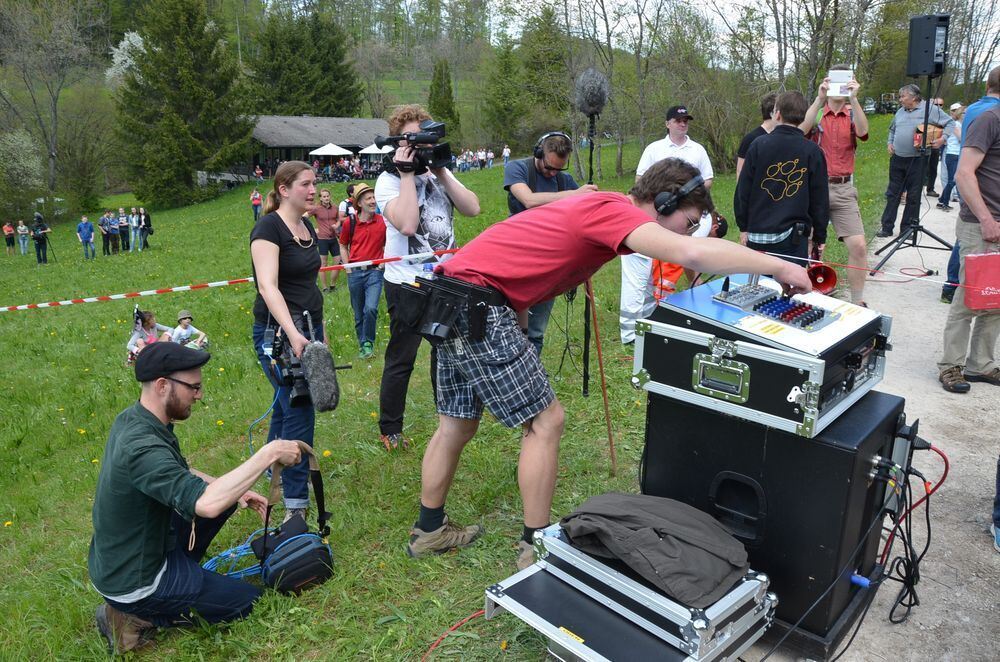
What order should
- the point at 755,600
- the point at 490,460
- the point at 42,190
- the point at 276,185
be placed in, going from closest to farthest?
the point at 755,600 → the point at 276,185 → the point at 490,460 → the point at 42,190

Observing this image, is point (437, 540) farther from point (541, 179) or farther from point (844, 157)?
point (844, 157)

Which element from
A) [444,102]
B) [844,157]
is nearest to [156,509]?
[844,157]

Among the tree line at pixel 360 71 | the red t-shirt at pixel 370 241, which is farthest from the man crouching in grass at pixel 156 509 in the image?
the tree line at pixel 360 71

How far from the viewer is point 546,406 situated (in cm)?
312

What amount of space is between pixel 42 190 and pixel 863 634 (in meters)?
48.1

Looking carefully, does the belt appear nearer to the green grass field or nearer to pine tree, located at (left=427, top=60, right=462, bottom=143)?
the green grass field

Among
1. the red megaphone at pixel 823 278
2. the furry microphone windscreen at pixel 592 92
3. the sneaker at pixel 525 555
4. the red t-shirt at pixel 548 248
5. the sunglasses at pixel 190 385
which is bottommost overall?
the sneaker at pixel 525 555

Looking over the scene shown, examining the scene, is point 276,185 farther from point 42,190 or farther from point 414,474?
point 42,190

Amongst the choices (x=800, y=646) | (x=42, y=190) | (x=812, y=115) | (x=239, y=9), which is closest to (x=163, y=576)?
(x=800, y=646)

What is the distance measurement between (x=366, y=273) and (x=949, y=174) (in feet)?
32.7

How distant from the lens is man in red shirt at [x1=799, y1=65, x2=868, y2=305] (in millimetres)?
6383

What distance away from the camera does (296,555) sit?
337 centimetres

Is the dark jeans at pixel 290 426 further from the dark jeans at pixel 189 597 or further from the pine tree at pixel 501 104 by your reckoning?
the pine tree at pixel 501 104

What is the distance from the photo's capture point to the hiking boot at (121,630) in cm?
311
